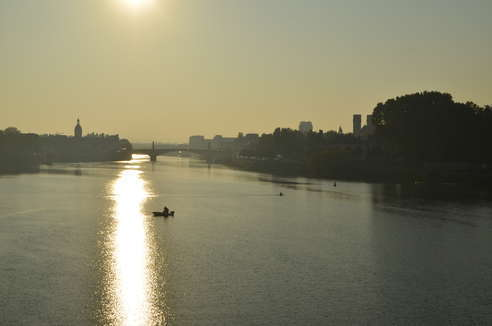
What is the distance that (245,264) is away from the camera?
38.3m

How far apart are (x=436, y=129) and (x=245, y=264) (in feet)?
253

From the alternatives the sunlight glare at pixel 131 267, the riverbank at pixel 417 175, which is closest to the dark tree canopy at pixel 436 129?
the riverbank at pixel 417 175

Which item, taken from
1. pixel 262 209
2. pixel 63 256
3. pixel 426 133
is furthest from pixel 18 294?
pixel 426 133

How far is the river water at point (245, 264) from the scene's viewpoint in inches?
1136

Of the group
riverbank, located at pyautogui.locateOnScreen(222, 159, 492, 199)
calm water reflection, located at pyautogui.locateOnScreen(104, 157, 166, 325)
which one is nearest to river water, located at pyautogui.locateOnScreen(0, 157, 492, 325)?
calm water reflection, located at pyautogui.locateOnScreen(104, 157, 166, 325)

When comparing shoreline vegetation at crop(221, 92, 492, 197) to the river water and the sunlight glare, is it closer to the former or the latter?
the river water

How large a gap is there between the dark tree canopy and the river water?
120ft

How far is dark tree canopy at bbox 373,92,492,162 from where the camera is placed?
10531 cm

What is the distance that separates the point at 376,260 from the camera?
40.3 metres

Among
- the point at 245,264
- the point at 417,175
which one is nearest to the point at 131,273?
the point at 245,264

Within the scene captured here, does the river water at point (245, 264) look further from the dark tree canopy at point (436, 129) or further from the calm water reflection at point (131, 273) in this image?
the dark tree canopy at point (436, 129)

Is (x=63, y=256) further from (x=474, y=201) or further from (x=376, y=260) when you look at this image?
(x=474, y=201)

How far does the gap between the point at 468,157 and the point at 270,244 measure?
71.7 m

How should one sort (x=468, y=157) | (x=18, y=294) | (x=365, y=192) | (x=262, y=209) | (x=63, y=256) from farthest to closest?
(x=468, y=157)
(x=365, y=192)
(x=262, y=209)
(x=63, y=256)
(x=18, y=294)
